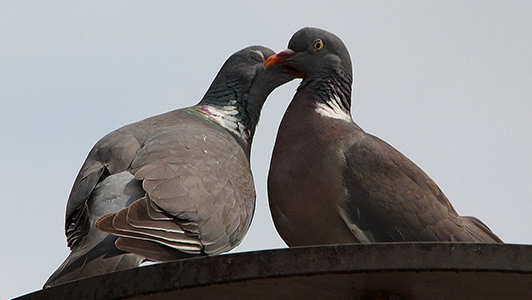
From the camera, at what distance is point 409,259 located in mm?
2422

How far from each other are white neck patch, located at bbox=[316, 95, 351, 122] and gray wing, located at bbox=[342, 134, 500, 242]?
0.38 m

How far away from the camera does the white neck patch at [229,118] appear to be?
594cm

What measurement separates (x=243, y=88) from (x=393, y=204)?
5.89 feet

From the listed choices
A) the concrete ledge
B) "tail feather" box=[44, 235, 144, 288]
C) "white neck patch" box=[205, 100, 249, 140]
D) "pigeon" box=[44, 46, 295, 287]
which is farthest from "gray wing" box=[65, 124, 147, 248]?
the concrete ledge

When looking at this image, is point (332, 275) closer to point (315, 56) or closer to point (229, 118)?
point (315, 56)

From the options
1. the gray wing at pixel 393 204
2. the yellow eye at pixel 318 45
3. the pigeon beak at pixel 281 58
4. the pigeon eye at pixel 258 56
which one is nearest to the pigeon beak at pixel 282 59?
the pigeon beak at pixel 281 58

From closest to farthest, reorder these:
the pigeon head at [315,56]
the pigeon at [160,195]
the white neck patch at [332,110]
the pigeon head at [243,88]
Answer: the pigeon at [160,195] < the white neck patch at [332,110] < the pigeon head at [315,56] < the pigeon head at [243,88]

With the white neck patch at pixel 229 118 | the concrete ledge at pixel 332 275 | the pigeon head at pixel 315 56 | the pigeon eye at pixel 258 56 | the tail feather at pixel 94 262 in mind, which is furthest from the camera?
the pigeon eye at pixel 258 56

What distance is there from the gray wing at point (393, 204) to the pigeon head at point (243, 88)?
1221 mm

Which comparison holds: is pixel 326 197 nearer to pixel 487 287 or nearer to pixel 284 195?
pixel 284 195

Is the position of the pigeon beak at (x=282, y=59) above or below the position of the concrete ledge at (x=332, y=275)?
above

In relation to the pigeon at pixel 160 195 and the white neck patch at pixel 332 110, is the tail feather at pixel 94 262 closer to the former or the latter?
the pigeon at pixel 160 195

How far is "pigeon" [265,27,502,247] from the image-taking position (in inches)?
191

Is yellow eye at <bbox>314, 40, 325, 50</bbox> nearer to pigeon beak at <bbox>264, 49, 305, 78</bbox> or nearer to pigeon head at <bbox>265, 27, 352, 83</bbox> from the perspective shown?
pigeon head at <bbox>265, 27, 352, 83</bbox>
